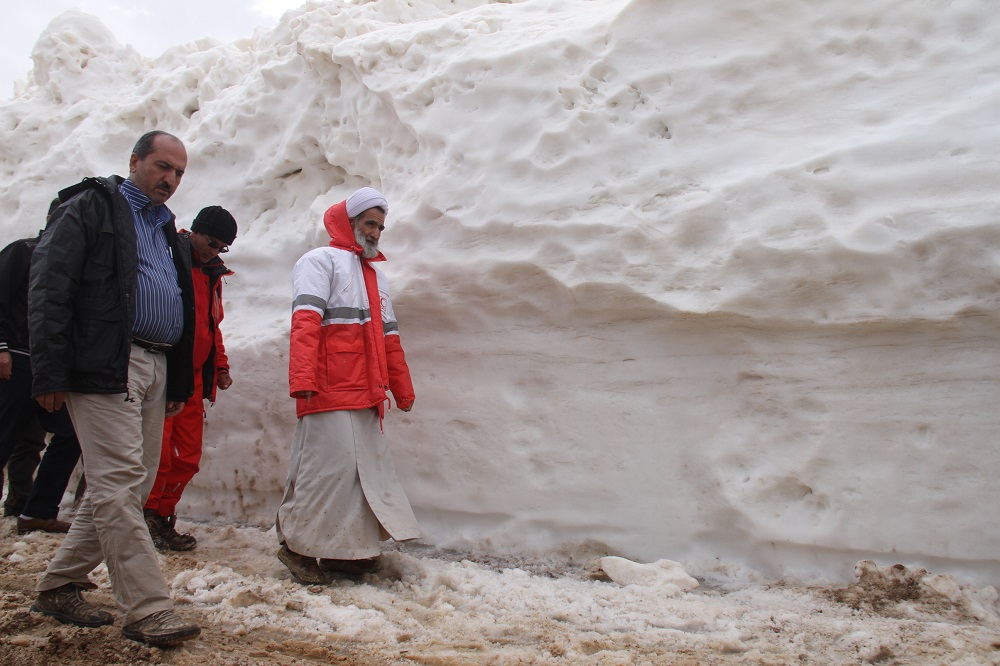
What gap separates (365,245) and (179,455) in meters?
1.42

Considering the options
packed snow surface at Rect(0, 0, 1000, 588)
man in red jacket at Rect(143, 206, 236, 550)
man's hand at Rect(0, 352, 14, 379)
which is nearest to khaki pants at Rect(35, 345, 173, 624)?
packed snow surface at Rect(0, 0, 1000, 588)

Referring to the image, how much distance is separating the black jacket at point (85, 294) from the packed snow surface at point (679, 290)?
106 cm

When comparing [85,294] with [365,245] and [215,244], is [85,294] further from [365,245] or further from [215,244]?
[365,245]

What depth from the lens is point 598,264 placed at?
379 centimetres

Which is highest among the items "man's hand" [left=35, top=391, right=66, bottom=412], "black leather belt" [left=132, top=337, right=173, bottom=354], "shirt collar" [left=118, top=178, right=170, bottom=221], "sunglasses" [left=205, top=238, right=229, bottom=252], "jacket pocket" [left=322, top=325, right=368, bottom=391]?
"sunglasses" [left=205, top=238, right=229, bottom=252]

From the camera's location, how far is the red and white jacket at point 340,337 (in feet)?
11.2

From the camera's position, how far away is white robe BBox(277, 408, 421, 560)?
341 cm

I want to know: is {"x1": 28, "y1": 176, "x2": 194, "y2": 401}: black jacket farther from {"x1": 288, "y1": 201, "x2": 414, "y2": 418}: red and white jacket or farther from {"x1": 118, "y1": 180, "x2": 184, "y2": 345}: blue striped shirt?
{"x1": 288, "y1": 201, "x2": 414, "y2": 418}: red and white jacket

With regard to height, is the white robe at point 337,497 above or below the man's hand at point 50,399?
below

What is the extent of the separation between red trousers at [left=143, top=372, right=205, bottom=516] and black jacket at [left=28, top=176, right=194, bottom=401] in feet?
4.28

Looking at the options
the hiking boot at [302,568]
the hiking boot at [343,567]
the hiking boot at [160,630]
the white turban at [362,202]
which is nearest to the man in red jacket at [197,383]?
the white turban at [362,202]

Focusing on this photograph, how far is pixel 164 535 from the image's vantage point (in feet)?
13.0

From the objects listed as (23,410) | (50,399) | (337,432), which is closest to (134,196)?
(50,399)

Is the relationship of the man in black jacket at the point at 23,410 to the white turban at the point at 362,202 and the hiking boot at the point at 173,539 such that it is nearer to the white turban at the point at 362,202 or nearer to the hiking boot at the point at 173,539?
the hiking boot at the point at 173,539
